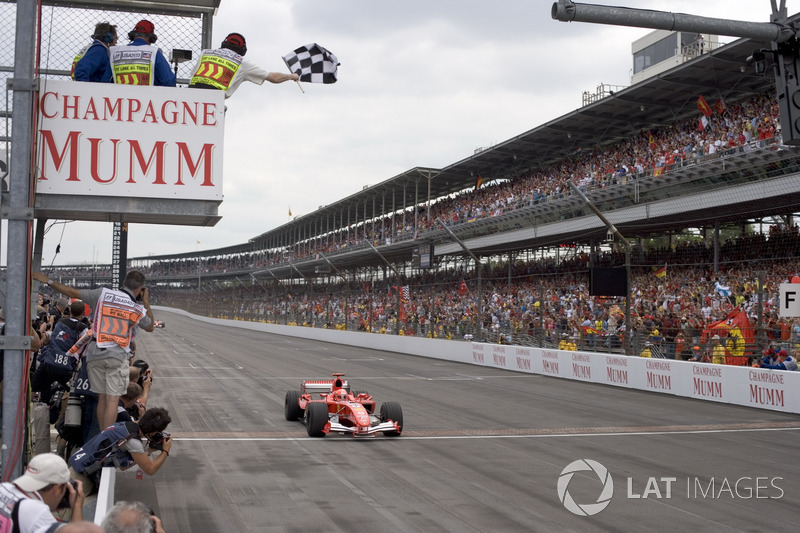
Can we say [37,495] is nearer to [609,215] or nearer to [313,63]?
[313,63]

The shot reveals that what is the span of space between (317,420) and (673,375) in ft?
29.9

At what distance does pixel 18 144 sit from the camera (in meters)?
4.03

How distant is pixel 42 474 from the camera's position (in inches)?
134

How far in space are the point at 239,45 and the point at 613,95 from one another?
23.3 m

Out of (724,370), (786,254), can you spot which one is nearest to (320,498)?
(724,370)

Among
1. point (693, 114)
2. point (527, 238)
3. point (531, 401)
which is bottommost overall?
point (531, 401)

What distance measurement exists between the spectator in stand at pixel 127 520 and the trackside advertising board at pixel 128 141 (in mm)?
1897

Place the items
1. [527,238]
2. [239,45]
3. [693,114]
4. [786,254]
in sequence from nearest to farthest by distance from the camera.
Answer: [239,45]
[786,254]
[693,114]
[527,238]

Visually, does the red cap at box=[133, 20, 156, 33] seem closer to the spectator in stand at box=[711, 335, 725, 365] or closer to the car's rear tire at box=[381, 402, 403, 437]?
the car's rear tire at box=[381, 402, 403, 437]

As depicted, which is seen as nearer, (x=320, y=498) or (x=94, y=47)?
(x=94, y=47)

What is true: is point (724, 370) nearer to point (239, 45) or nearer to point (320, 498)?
point (320, 498)

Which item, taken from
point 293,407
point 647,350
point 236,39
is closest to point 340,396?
point 293,407

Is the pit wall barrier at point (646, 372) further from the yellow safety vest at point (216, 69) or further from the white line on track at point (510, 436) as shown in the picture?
the yellow safety vest at point (216, 69)

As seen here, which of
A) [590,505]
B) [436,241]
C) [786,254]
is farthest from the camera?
[436,241]
